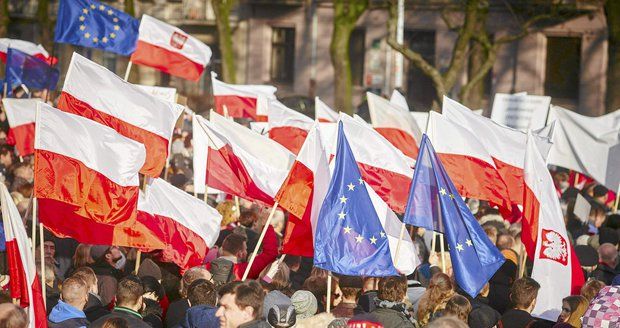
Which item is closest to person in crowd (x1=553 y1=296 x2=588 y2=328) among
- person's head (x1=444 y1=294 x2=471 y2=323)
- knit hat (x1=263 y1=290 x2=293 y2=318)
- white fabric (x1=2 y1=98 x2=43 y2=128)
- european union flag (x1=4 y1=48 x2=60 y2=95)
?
person's head (x1=444 y1=294 x2=471 y2=323)

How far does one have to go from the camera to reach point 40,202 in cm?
1052

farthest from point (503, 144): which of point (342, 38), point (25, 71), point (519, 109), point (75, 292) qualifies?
point (342, 38)

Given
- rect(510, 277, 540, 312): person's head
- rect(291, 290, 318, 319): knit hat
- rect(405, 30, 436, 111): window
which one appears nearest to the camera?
rect(291, 290, 318, 319): knit hat

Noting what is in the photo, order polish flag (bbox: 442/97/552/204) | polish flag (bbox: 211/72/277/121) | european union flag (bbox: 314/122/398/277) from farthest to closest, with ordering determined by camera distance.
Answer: polish flag (bbox: 211/72/277/121), polish flag (bbox: 442/97/552/204), european union flag (bbox: 314/122/398/277)

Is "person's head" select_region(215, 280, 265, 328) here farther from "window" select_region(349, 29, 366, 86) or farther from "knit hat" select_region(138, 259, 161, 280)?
"window" select_region(349, 29, 366, 86)

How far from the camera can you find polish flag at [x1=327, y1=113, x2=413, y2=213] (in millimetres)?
12352

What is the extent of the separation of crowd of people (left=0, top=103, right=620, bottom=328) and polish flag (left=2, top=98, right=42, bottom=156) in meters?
3.48

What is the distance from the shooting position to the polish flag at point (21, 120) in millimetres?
18484

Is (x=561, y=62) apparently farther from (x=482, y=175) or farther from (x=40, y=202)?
(x=40, y=202)

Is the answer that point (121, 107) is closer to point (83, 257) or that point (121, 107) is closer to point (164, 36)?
point (83, 257)

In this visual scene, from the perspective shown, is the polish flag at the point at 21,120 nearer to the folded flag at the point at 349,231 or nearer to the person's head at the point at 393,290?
the folded flag at the point at 349,231

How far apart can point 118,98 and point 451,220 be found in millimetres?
3412

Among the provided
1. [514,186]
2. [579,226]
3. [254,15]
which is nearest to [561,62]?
[254,15]

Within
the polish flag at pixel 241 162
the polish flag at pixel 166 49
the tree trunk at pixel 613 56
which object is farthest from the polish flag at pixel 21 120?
the tree trunk at pixel 613 56
